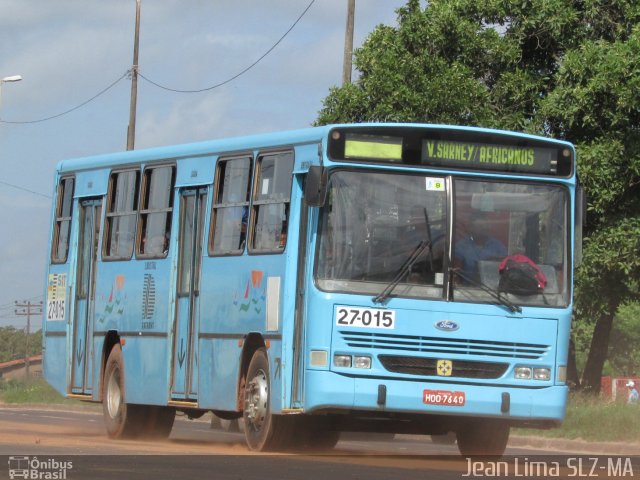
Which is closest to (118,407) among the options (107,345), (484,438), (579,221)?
(107,345)

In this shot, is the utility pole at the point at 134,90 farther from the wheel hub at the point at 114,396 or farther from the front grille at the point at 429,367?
the front grille at the point at 429,367

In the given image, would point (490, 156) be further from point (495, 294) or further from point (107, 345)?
point (107, 345)

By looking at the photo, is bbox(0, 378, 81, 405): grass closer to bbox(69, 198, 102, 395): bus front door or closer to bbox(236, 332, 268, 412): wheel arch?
bbox(69, 198, 102, 395): bus front door

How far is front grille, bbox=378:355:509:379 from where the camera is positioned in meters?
15.4

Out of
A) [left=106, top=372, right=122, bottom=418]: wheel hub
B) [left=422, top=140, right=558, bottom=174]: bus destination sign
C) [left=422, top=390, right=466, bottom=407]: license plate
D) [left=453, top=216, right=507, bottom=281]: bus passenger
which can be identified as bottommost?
[left=106, top=372, right=122, bottom=418]: wheel hub

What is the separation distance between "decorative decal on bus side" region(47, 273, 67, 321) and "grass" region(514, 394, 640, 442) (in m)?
6.81

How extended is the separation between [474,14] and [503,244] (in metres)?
14.4

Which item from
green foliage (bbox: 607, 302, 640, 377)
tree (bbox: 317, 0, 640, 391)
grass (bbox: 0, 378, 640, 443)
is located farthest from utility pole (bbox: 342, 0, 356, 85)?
green foliage (bbox: 607, 302, 640, 377)

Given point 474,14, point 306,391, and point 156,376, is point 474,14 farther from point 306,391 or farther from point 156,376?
point 306,391

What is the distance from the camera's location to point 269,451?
16.1m

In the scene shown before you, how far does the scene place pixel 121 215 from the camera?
20.1 meters

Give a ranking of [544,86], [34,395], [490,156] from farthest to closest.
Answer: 1. [34,395]
2. [544,86]
3. [490,156]

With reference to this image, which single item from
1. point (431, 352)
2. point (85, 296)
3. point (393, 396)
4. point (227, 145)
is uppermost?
point (227, 145)

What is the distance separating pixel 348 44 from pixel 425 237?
18.7 metres
